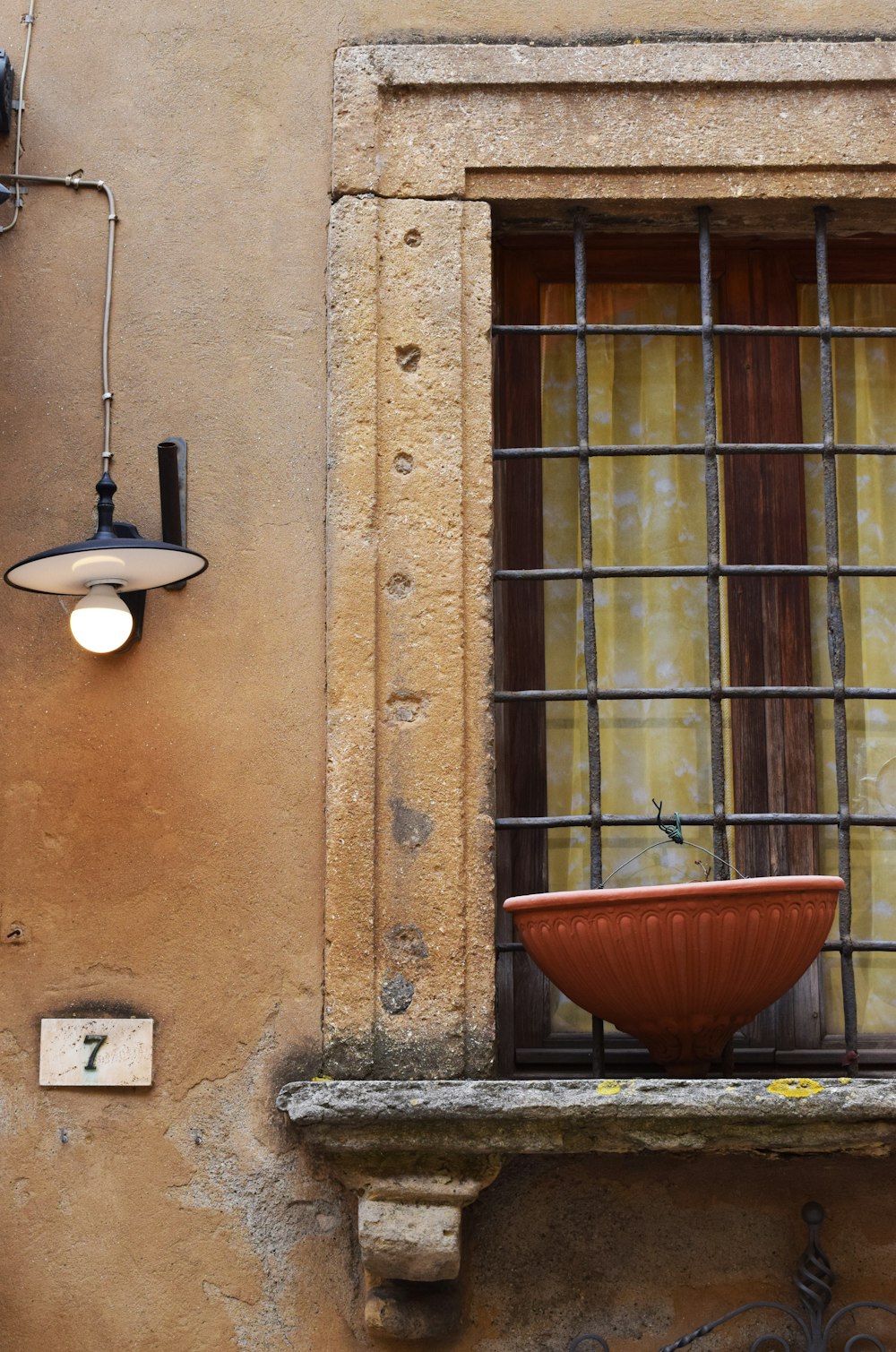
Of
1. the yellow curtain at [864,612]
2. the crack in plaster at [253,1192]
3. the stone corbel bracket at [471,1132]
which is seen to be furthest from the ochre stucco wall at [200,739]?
the yellow curtain at [864,612]

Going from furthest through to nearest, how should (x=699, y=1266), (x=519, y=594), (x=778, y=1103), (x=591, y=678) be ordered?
(x=519, y=594)
(x=591, y=678)
(x=699, y=1266)
(x=778, y=1103)

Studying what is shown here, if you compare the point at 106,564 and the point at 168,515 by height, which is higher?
the point at 168,515

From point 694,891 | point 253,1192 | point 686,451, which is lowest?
point 253,1192

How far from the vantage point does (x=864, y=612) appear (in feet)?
10.7

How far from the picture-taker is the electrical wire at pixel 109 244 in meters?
3.11

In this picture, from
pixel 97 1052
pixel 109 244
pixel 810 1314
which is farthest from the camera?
pixel 109 244

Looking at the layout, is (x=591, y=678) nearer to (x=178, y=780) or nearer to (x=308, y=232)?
(x=178, y=780)

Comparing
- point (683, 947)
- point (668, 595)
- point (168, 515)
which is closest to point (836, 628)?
point (668, 595)

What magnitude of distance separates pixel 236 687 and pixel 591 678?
2.39 feet

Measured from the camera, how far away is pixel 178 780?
118 inches

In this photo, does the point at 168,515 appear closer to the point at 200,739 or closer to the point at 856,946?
the point at 200,739

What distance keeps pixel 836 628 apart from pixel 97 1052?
1719mm

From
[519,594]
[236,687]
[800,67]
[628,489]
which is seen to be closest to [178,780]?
[236,687]

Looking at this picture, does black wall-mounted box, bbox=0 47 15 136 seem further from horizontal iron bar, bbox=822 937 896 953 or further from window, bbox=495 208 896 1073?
horizontal iron bar, bbox=822 937 896 953
